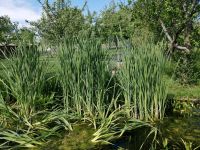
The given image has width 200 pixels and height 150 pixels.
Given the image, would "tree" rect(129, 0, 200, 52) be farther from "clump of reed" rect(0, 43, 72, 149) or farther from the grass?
"clump of reed" rect(0, 43, 72, 149)

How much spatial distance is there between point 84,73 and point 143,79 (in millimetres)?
1021

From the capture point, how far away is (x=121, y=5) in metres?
11.8

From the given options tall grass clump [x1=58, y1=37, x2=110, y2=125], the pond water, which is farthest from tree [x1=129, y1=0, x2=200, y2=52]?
tall grass clump [x1=58, y1=37, x2=110, y2=125]

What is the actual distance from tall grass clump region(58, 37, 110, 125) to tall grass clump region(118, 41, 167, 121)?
43 cm

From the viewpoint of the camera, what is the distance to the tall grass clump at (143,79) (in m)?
5.99

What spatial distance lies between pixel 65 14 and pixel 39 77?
49.8ft

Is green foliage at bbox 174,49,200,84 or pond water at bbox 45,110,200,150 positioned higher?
green foliage at bbox 174,49,200,84

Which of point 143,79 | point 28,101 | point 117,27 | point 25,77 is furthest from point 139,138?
point 117,27

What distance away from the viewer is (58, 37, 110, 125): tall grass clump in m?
6.02

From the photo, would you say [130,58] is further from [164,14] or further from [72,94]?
[164,14]

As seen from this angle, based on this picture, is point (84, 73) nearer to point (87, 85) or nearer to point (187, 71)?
point (87, 85)

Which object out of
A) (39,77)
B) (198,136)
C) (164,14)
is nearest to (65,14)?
(164,14)

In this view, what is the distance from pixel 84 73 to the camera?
611cm

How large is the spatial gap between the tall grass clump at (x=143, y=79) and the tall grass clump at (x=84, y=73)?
1.41 ft
